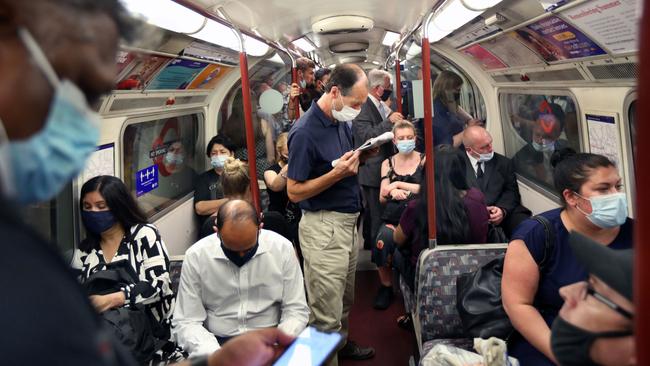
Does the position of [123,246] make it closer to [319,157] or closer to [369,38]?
[319,157]

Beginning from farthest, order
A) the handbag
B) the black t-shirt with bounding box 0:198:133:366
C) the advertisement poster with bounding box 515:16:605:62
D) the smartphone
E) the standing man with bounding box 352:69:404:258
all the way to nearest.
Result: 1. the standing man with bounding box 352:69:404:258
2. the advertisement poster with bounding box 515:16:605:62
3. the handbag
4. the smartphone
5. the black t-shirt with bounding box 0:198:133:366

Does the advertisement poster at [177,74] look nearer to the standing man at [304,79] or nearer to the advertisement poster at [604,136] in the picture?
the standing man at [304,79]

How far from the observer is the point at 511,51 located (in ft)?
14.9

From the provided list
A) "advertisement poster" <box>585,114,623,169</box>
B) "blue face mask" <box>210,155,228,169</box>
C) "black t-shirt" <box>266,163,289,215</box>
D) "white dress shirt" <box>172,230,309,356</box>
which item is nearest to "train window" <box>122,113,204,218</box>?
"blue face mask" <box>210,155,228,169</box>

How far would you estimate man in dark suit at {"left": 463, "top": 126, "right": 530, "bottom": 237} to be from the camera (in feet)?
15.2

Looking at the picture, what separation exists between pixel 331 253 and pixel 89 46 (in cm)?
262

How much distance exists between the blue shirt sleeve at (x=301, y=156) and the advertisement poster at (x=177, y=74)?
1906 millimetres

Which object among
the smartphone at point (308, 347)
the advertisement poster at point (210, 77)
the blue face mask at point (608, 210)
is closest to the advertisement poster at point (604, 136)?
the blue face mask at point (608, 210)

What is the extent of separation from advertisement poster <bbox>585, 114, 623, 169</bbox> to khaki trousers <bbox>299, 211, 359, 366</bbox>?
69.6 inches

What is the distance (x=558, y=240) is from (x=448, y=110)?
3.93 meters

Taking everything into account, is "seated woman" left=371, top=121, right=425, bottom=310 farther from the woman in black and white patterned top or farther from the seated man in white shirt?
the woman in black and white patterned top

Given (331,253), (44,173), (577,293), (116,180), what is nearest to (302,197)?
(331,253)

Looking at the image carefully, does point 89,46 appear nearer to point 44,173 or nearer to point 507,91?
point 44,173

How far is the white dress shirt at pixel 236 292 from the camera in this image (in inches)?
104
